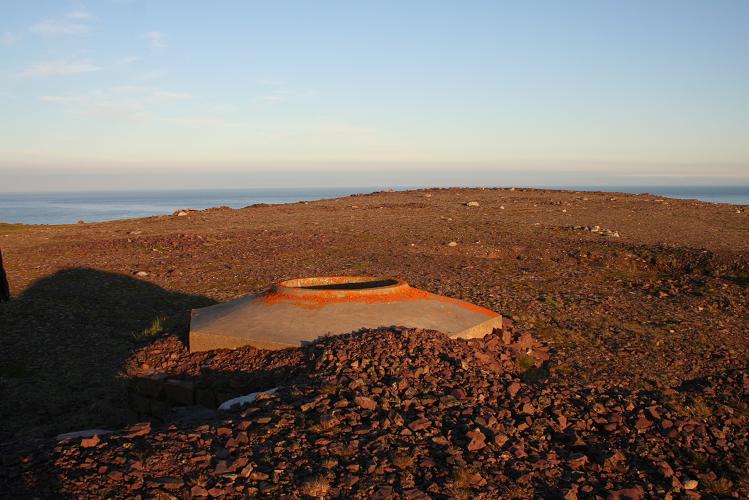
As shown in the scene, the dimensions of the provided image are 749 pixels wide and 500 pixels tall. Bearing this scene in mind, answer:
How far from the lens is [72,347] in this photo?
7.70 meters

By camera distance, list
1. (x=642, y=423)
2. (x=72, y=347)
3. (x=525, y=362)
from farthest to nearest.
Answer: (x=72, y=347) < (x=525, y=362) < (x=642, y=423)

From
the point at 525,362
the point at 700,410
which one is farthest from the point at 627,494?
the point at 525,362

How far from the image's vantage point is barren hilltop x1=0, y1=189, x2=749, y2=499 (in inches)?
156

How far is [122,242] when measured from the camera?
1662 centimetres

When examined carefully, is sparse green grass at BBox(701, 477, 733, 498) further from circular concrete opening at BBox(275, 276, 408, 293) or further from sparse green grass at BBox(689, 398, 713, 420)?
circular concrete opening at BBox(275, 276, 408, 293)

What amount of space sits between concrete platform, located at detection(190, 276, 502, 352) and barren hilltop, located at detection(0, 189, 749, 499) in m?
0.18

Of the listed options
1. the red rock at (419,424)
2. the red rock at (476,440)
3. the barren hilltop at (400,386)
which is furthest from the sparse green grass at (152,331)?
the red rock at (476,440)

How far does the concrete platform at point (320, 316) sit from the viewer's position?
6.68 metres

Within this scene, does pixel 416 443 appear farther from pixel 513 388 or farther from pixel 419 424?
pixel 513 388

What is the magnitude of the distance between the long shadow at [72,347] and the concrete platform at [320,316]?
1.10 m

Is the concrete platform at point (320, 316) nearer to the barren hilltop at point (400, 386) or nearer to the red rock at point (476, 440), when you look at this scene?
the barren hilltop at point (400, 386)

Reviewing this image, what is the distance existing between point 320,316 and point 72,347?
3.17m

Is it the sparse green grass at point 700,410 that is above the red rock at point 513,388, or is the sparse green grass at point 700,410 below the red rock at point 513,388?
below

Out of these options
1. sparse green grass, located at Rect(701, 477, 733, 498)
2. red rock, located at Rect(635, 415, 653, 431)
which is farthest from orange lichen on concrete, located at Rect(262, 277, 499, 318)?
sparse green grass, located at Rect(701, 477, 733, 498)
